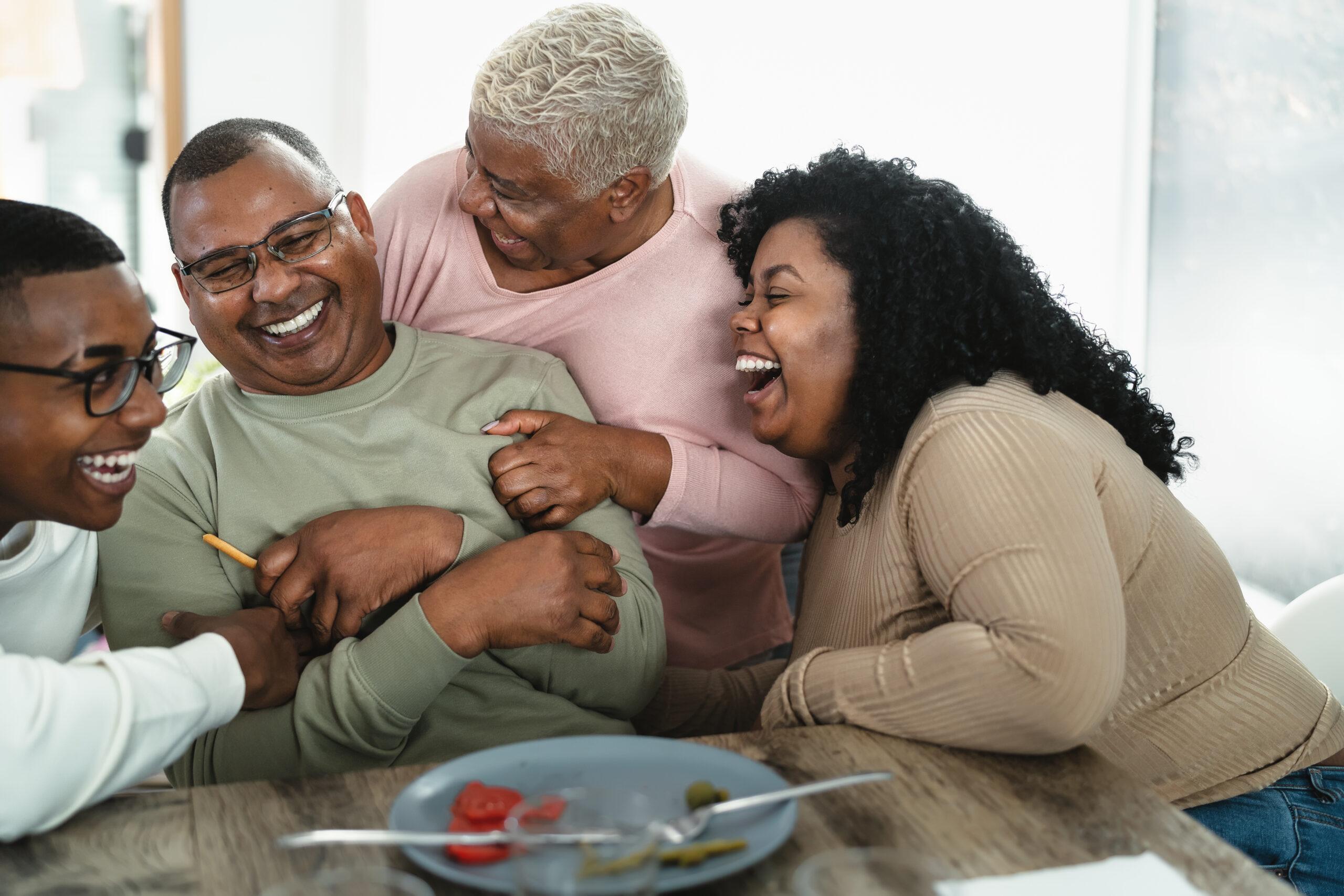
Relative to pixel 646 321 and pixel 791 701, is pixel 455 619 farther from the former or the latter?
pixel 646 321

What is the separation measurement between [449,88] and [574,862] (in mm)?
3858

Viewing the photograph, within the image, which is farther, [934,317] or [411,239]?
[411,239]

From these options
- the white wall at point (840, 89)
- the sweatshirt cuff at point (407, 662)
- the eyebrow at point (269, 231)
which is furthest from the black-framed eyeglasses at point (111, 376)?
the white wall at point (840, 89)

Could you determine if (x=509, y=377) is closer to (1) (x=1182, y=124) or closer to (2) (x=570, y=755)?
(2) (x=570, y=755)

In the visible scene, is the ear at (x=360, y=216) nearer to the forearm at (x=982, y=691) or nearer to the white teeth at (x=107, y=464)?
the white teeth at (x=107, y=464)

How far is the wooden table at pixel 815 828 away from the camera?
0.99 metres

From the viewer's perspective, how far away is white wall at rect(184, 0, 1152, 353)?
4168mm

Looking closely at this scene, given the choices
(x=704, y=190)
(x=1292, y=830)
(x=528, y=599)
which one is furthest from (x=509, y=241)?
(x=1292, y=830)

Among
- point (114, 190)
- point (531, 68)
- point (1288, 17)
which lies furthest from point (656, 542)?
point (114, 190)

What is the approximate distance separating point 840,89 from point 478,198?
112 inches

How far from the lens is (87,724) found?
1.05m

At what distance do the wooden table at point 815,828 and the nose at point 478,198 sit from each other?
1012mm

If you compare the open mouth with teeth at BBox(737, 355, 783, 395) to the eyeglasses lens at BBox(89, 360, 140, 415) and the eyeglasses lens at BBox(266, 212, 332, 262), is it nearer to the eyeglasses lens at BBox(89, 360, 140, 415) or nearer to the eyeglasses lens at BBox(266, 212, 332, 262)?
the eyeglasses lens at BBox(266, 212, 332, 262)

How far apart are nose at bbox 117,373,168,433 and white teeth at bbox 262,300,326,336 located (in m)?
0.39
